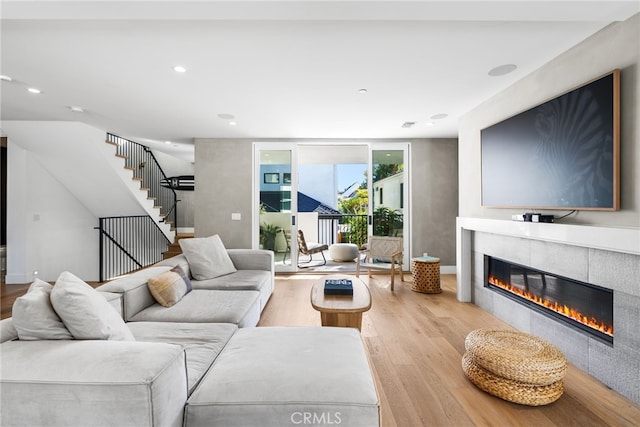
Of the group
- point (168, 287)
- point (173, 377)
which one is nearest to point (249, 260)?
point (168, 287)

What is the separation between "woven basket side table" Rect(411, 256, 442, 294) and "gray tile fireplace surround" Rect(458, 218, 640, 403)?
820mm

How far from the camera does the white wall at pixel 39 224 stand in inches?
186

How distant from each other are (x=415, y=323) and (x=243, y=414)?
7.73ft

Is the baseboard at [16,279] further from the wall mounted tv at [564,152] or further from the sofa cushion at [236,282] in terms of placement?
the wall mounted tv at [564,152]

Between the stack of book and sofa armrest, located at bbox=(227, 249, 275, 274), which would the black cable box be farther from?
sofa armrest, located at bbox=(227, 249, 275, 274)

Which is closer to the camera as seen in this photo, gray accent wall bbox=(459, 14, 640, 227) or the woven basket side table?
gray accent wall bbox=(459, 14, 640, 227)

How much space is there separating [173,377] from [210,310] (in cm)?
121

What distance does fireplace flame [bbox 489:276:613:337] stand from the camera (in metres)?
2.05

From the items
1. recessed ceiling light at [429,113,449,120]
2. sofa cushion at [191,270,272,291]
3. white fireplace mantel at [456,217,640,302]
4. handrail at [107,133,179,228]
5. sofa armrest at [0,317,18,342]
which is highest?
recessed ceiling light at [429,113,449,120]

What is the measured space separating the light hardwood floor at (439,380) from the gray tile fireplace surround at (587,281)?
11cm

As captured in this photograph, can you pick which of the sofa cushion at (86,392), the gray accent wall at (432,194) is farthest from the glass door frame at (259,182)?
the sofa cushion at (86,392)

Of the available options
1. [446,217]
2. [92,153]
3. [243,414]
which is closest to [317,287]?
[243,414]

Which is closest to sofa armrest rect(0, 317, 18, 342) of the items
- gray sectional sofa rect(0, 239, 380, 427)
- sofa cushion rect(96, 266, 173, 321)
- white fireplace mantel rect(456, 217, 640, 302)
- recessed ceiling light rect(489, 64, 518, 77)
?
gray sectional sofa rect(0, 239, 380, 427)

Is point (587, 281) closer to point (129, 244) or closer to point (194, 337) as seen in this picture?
point (194, 337)
